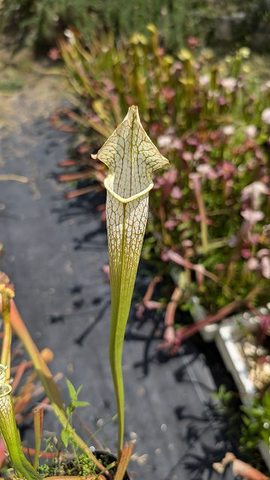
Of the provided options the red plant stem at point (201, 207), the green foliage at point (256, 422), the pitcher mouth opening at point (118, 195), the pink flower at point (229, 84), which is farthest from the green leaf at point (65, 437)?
the pink flower at point (229, 84)

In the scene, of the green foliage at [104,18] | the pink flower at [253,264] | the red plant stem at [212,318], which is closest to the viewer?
the pink flower at [253,264]

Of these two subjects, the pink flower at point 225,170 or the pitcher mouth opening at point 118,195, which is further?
the pink flower at point 225,170

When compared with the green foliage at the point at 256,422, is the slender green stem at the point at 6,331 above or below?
above

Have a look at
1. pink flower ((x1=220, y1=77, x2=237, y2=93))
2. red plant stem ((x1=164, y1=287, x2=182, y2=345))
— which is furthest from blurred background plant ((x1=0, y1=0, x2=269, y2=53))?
red plant stem ((x1=164, y1=287, x2=182, y2=345))

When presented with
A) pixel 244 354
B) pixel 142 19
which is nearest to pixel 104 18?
pixel 142 19

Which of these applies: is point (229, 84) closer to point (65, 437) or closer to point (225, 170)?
point (225, 170)

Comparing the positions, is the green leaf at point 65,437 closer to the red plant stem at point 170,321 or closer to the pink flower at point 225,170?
the red plant stem at point 170,321

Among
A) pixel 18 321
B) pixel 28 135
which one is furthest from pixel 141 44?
pixel 18 321
